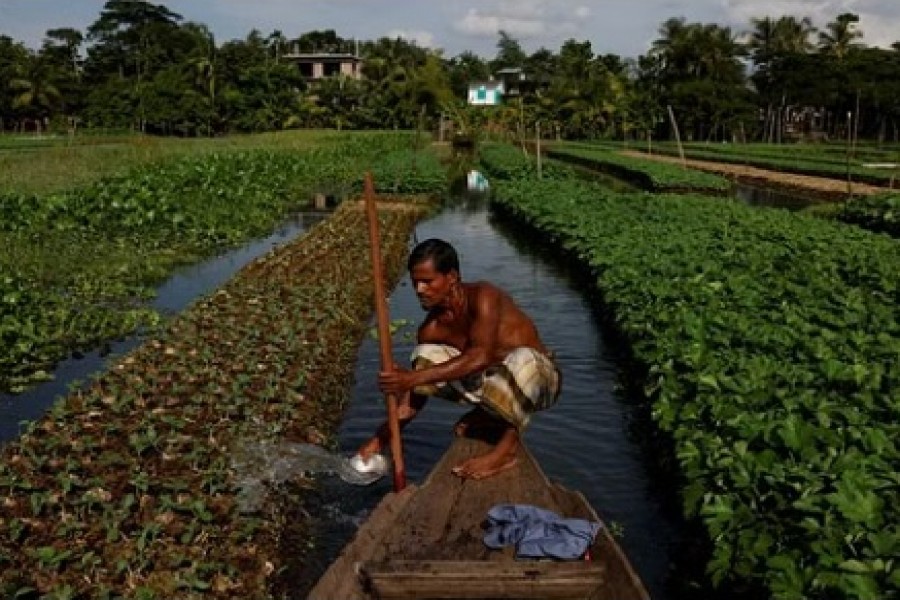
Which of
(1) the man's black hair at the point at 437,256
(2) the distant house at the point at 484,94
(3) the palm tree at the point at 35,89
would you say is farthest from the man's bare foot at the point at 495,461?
(2) the distant house at the point at 484,94

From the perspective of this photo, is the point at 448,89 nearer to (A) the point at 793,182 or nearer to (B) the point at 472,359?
(A) the point at 793,182

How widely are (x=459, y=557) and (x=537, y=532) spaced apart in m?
0.41

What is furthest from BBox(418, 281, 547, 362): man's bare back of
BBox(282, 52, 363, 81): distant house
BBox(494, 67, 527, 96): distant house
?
BBox(282, 52, 363, 81): distant house

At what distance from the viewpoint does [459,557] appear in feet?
15.3

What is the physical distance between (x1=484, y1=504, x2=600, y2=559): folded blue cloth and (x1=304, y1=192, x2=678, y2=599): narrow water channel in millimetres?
1707

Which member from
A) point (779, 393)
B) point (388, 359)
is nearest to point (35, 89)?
point (388, 359)

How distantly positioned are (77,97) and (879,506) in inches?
2938

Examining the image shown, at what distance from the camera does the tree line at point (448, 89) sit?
6556 cm

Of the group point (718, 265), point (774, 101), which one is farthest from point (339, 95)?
point (718, 265)

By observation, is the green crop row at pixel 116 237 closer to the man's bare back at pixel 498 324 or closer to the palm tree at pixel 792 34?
the man's bare back at pixel 498 324

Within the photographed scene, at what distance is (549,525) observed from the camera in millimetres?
4633

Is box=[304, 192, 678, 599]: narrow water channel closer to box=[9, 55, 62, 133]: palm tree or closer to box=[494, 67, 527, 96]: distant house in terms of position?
box=[9, 55, 62, 133]: palm tree

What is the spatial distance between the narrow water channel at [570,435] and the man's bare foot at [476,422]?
1066mm

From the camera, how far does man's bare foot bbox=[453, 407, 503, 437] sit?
6.40 m
